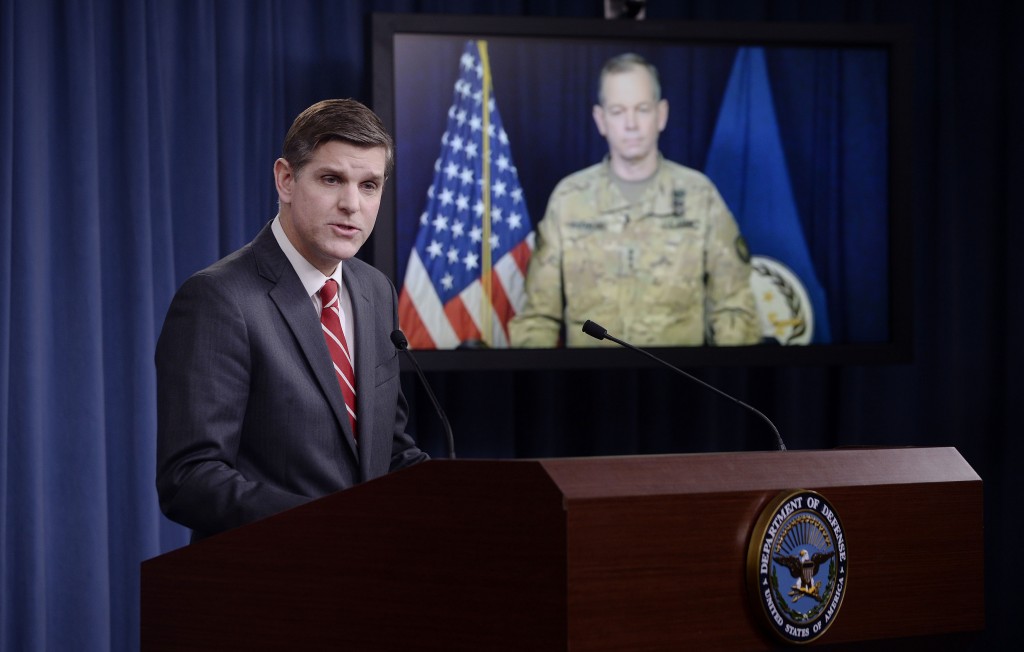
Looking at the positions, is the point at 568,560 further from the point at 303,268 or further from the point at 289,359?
the point at 303,268

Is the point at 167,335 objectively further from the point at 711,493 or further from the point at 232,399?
the point at 711,493

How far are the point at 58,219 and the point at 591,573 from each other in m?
3.03

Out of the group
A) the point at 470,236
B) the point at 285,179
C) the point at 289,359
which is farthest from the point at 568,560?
the point at 470,236

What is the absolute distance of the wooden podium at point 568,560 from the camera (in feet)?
4.81

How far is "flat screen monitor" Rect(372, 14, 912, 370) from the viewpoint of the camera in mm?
3992

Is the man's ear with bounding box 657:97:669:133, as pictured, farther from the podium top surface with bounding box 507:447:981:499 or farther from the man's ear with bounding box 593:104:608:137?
the podium top surface with bounding box 507:447:981:499

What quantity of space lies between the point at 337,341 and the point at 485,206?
188 cm

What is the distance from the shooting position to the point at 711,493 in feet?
5.09

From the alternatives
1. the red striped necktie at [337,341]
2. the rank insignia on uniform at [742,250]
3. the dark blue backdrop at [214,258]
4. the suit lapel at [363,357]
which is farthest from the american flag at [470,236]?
the red striped necktie at [337,341]

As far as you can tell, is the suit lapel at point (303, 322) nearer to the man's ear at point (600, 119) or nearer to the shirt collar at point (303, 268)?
the shirt collar at point (303, 268)

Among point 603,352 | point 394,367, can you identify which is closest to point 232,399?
point 394,367

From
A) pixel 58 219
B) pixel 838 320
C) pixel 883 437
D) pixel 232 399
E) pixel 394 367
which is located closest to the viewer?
pixel 232 399

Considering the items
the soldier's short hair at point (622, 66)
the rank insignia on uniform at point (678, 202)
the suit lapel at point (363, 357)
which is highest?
the soldier's short hair at point (622, 66)

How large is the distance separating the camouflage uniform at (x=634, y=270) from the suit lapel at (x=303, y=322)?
6.26 ft
